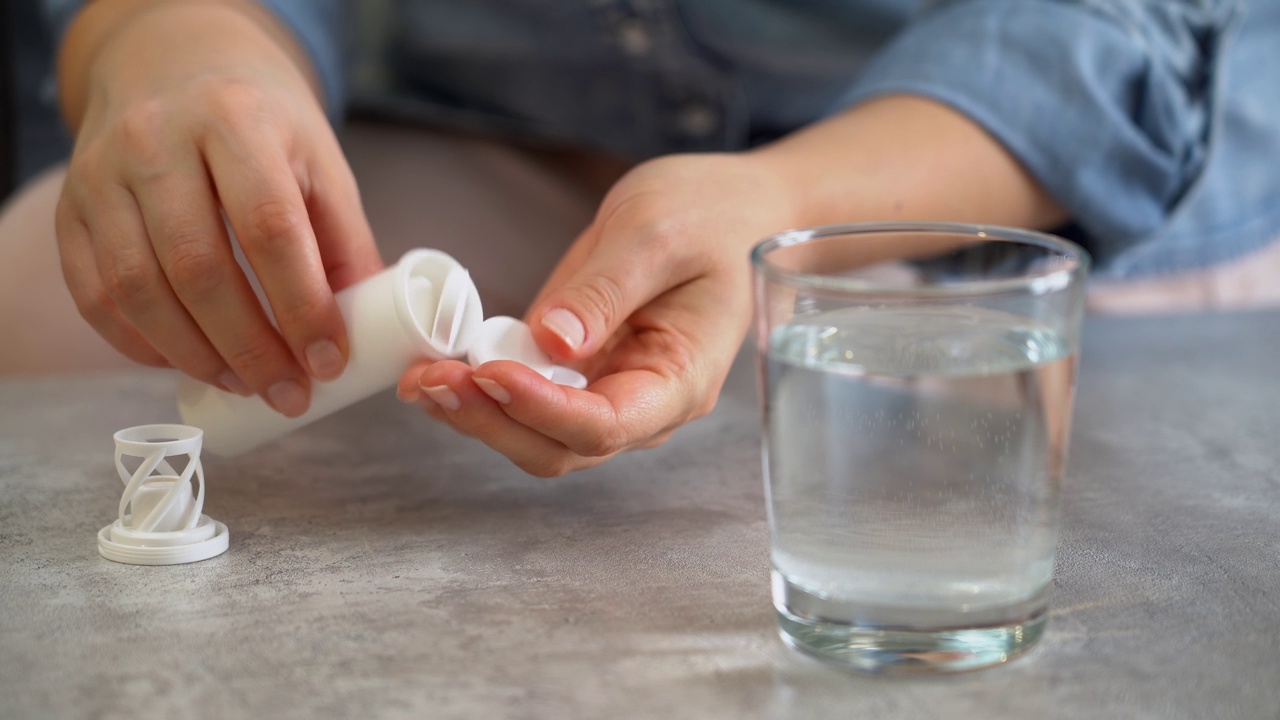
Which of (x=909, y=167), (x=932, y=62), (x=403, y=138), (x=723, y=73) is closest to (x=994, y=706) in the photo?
(x=909, y=167)

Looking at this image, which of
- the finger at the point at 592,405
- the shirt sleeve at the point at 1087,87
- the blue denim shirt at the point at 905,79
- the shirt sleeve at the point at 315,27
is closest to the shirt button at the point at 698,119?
the blue denim shirt at the point at 905,79

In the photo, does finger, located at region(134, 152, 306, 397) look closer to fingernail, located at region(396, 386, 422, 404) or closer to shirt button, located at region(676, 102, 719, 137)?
fingernail, located at region(396, 386, 422, 404)

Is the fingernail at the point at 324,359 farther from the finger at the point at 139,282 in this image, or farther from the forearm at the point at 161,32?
the forearm at the point at 161,32

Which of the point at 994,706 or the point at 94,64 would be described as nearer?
the point at 994,706

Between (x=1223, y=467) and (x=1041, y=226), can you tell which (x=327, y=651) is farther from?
(x=1041, y=226)

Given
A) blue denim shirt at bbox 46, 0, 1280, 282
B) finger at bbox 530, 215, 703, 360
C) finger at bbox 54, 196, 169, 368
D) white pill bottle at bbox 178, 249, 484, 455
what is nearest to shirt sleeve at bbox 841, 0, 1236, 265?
blue denim shirt at bbox 46, 0, 1280, 282

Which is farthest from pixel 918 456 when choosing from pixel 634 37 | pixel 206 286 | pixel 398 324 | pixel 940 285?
pixel 634 37
